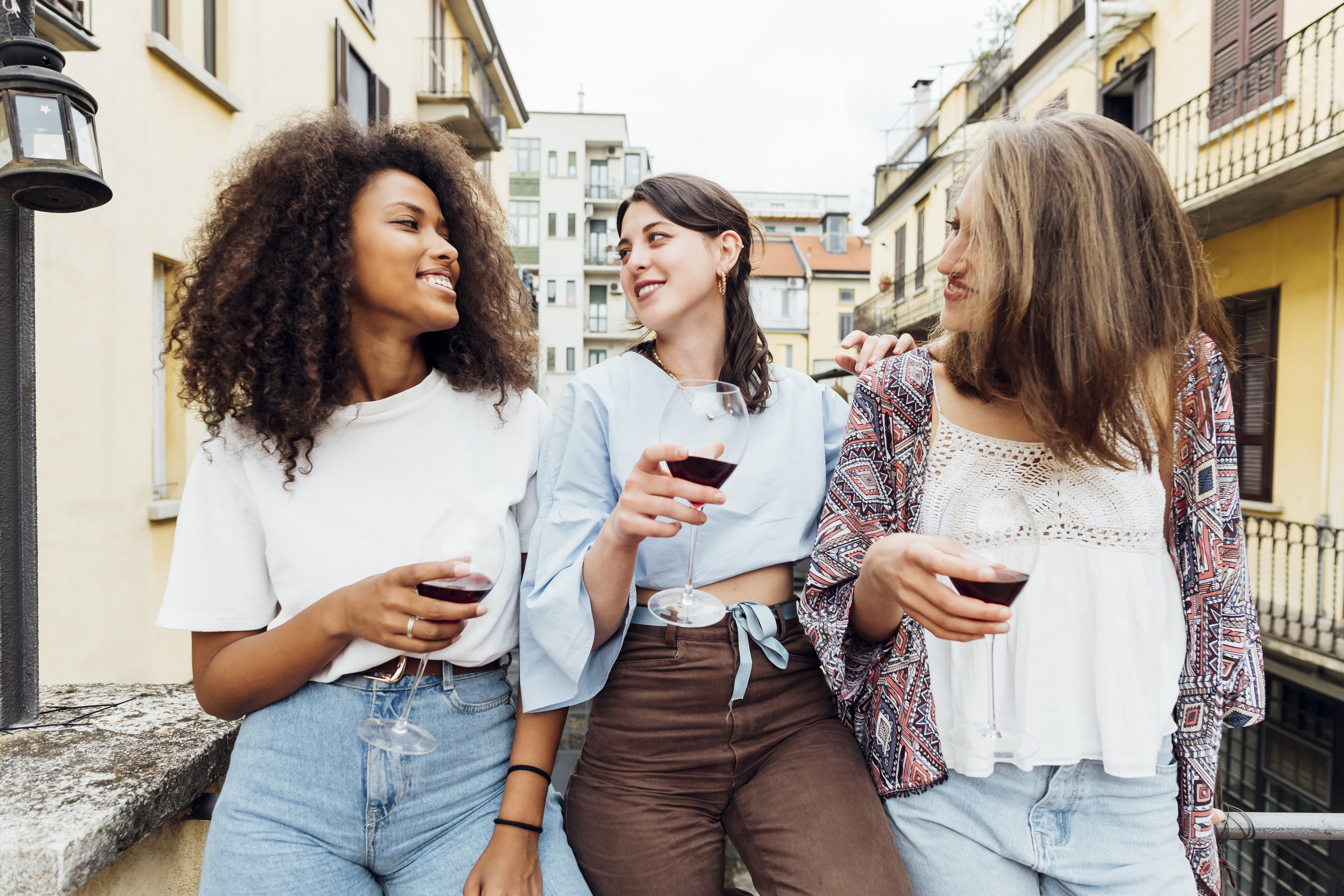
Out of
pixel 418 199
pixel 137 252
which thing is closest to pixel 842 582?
pixel 418 199

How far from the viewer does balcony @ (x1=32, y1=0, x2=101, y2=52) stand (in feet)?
5.96

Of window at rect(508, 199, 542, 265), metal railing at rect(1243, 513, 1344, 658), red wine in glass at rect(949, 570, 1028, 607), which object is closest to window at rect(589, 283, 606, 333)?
window at rect(508, 199, 542, 265)

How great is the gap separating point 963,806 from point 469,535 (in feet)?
3.45

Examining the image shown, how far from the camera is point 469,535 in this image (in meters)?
1.36

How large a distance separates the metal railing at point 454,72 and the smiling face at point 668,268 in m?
11.8

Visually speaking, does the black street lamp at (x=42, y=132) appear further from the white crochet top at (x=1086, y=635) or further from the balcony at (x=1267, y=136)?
the balcony at (x=1267, y=136)

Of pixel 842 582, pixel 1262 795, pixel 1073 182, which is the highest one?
pixel 1073 182

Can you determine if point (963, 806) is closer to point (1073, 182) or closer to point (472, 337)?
point (1073, 182)

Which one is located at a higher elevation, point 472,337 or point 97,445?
point 472,337

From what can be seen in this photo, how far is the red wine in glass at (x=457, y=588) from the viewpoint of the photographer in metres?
1.33

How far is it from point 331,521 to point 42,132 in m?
0.93

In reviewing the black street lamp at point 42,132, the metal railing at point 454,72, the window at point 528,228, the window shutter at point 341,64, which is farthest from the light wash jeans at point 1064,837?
the window at point 528,228

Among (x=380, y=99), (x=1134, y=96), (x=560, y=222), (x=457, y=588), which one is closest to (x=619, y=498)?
(x=457, y=588)

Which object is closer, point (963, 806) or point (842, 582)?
point (963, 806)
